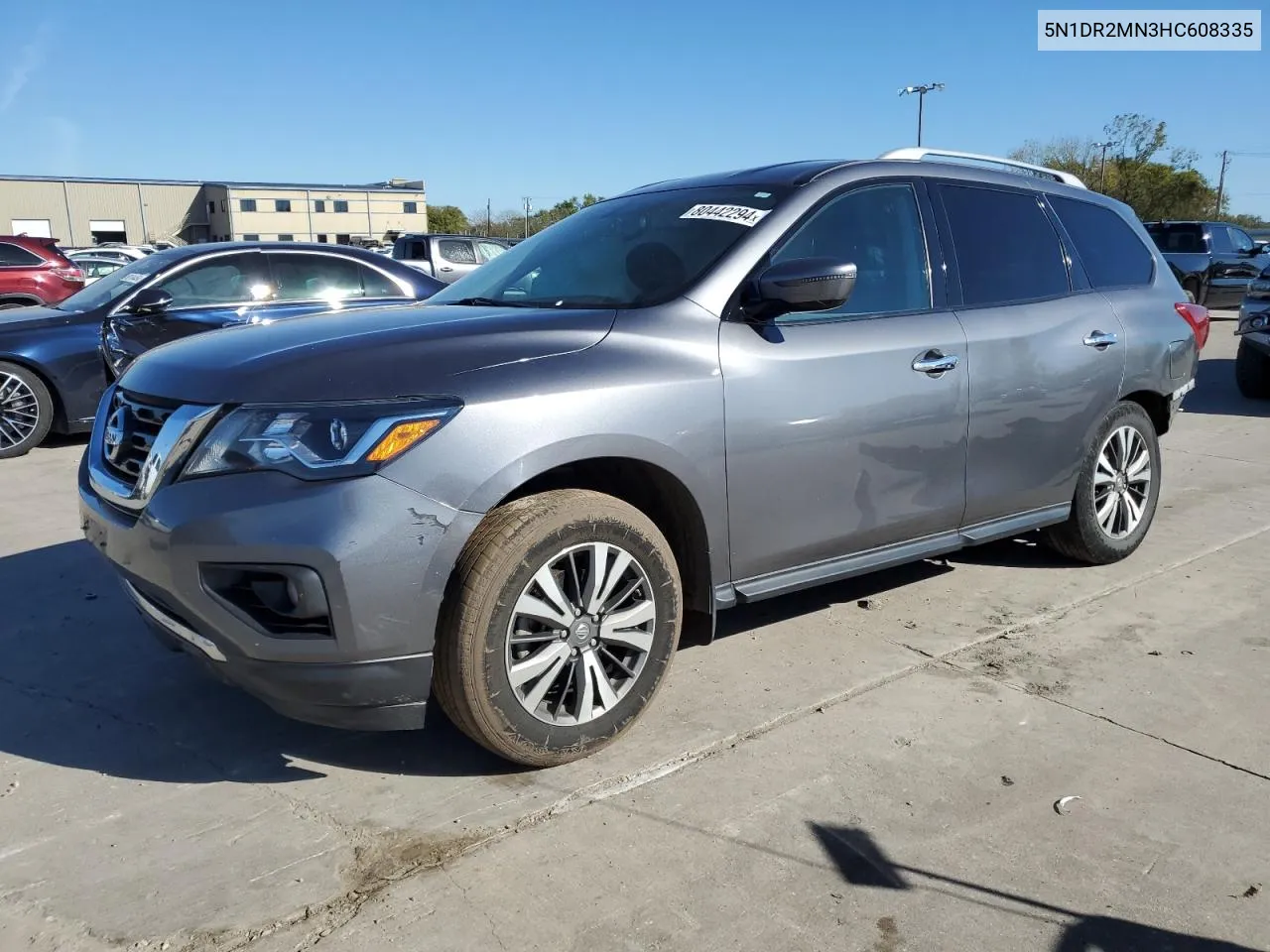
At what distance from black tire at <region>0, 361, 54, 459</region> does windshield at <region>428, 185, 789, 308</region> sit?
504 centimetres

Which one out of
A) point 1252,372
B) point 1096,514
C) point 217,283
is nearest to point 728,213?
point 1096,514

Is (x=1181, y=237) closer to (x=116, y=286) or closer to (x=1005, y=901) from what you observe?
(x=116, y=286)

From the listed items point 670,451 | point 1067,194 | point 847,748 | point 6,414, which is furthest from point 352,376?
point 6,414

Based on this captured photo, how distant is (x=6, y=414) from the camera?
24.6 feet

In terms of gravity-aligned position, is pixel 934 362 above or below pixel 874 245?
below

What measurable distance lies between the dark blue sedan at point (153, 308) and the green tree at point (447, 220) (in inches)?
3436

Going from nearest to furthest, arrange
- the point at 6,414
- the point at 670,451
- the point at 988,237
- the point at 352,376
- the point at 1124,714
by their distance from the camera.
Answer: the point at 352,376 < the point at 670,451 < the point at 1124,714 < the point at 988,237 < the point at 6,414

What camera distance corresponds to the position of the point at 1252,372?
10.0 metres

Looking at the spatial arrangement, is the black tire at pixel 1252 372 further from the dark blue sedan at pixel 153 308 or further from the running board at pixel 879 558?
the dark blue sedan at pixel 153 308

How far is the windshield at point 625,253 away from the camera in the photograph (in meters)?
3.39

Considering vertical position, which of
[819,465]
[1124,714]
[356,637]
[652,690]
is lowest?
[1124,714]

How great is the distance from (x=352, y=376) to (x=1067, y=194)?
11.9 ft

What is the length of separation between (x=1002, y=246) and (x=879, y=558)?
151 centimetres

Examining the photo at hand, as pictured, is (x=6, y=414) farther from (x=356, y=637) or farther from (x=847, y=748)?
(x=847, y=748)
